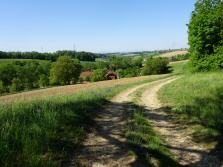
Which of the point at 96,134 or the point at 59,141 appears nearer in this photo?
the point at 59,141

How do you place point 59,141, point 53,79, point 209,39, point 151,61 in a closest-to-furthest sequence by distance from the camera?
point 59,141 → point 209,39 → point 53,79 → point 151,61

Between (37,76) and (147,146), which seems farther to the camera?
(37,76)

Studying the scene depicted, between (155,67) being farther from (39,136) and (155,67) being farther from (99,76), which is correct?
(39,136)

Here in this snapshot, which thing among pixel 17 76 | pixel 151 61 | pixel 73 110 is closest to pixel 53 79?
pixel 17 76

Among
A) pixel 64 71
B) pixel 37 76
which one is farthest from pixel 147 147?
pixel 37 76

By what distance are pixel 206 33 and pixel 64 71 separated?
66.9 metres

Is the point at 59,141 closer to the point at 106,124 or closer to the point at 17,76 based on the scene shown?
the point at 106,124

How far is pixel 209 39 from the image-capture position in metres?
39.9

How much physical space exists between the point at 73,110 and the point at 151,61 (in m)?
117

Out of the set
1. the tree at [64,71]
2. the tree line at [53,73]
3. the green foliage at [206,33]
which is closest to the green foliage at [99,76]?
the tree line at [53,73]

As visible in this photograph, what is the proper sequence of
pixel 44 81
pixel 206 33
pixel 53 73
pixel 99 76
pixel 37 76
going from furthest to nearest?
1. pixel 37 76
2. pixel 99 76
3. pixel 44 81
4. pixel 53 73
5. pixel 206 33

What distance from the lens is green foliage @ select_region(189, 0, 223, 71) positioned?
38.7 meters

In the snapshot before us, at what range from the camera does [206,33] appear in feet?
130

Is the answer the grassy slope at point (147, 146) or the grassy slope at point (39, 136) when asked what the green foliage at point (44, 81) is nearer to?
the grassy slope at point (39, 136)
